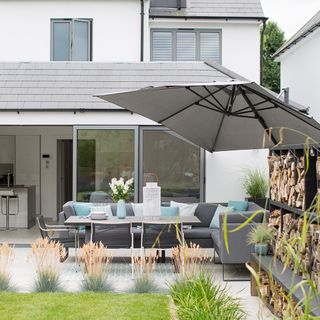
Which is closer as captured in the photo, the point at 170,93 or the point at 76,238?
the point at 170,93

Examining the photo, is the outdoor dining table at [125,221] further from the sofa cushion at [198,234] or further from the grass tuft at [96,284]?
the grass tuft at [96,284]

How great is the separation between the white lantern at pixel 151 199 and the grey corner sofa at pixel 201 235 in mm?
367

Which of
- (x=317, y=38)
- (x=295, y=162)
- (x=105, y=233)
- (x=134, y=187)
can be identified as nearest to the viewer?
(x=295, y=162)

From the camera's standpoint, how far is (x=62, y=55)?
18.1 m

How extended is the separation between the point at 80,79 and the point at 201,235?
5.76 m

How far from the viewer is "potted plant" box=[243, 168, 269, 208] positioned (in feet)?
48.9

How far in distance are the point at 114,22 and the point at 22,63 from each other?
10.3ft

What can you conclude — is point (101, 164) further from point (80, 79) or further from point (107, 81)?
point (80, 79)

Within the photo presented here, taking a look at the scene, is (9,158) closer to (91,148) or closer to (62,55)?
(62,55)

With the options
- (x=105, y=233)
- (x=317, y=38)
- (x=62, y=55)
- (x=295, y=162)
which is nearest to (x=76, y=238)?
(x=105, y=233)

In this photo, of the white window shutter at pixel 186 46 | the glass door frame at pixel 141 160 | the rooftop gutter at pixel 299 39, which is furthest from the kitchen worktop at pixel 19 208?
the rooftop gutter at pixel 299 39

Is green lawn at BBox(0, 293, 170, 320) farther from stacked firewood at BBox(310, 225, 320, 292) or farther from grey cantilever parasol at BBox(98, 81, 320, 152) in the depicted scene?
grey cantilever parasol at BBox(98, 81, 320, 152)

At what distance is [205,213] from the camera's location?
13.0m

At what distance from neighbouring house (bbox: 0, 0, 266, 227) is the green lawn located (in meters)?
6.22
